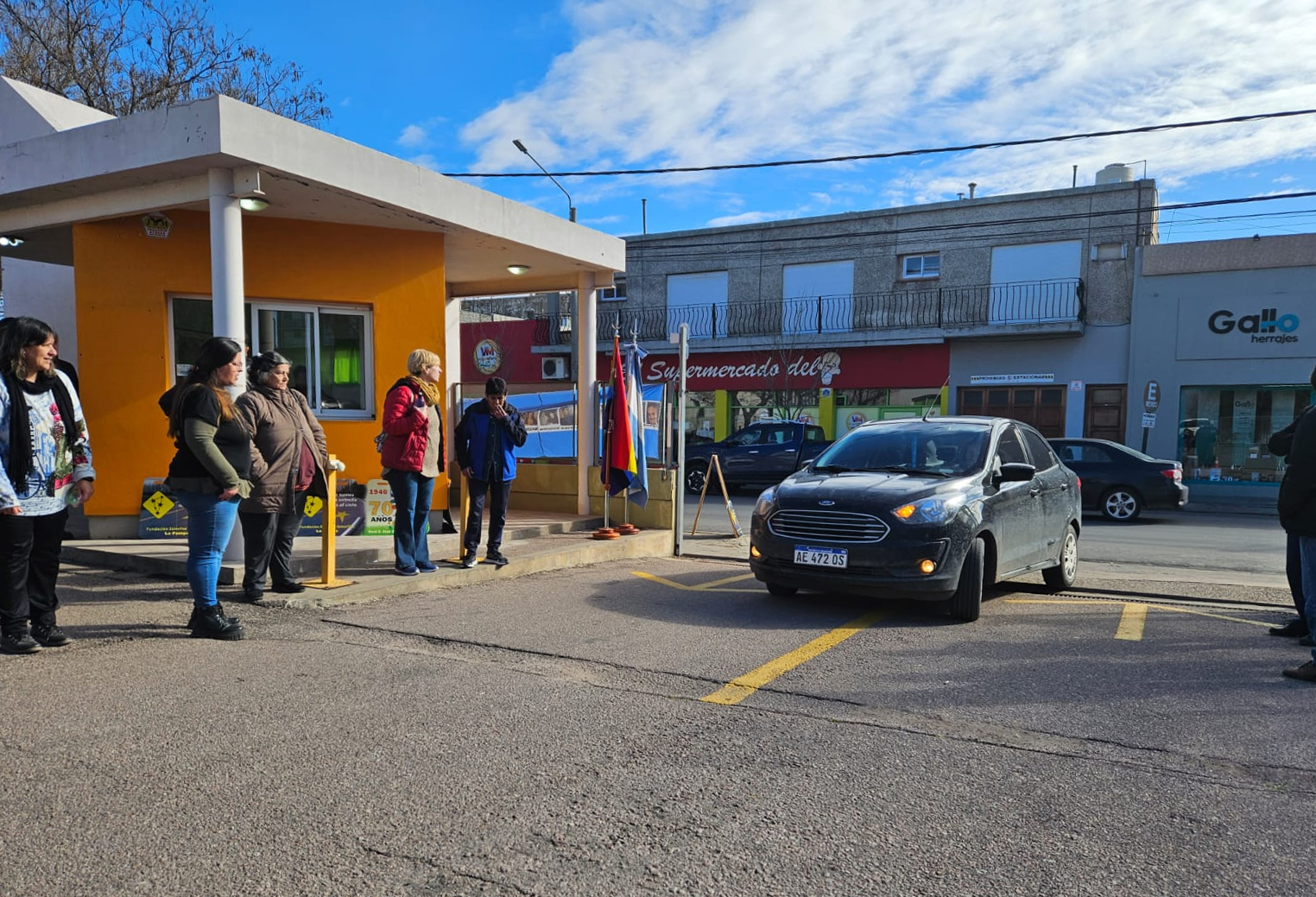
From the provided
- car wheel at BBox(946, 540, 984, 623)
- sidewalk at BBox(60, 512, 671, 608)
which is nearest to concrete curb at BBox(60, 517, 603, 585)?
sidewalk at BBox(60, 512, 671, 608)

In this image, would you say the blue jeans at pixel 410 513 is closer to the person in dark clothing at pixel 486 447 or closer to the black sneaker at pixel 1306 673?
the person in dark clothing at pixel 486 447

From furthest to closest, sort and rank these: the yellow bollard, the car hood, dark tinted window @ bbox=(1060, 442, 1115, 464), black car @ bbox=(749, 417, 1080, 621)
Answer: dark tinted window @ bbox=(1060, 442, 1115, 464), the yellow bollard, the car hood, black car @ bbox=(749, 417, 1080, 621)

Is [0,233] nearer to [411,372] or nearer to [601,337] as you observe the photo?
[411,372]

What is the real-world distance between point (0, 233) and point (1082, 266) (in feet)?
77.8

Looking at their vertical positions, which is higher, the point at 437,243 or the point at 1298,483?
the point at 437,243

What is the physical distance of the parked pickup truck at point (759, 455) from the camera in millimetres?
20844

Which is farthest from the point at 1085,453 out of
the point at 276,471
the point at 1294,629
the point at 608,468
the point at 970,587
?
the point at 276,471

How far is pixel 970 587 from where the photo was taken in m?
6.42

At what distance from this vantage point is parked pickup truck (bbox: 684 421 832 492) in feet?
68.4

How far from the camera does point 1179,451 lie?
22.2 m

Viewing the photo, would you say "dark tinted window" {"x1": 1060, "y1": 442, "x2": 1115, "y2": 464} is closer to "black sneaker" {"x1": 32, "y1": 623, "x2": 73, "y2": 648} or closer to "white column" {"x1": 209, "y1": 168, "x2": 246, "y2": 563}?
"white column" {"x1": 209, "y1": 168, "x2": 246, "y2": 563}

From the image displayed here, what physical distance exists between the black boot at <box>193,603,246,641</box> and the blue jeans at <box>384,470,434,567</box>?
69.5 inches

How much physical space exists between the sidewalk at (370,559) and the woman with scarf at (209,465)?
0.96 metres

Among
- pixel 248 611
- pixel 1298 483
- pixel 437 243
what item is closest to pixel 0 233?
pixel 437 243
